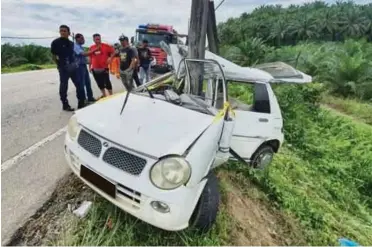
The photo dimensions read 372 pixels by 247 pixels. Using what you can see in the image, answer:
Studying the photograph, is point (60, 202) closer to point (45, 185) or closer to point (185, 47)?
point (45, 185)

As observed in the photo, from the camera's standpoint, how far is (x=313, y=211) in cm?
498

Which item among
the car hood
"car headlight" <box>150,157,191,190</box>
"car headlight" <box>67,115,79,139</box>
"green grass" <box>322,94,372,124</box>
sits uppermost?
the car hood

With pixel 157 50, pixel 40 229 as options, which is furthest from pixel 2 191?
pixel 157 50

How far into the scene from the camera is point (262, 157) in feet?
15.7

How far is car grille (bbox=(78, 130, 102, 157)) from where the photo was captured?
9.99 ft

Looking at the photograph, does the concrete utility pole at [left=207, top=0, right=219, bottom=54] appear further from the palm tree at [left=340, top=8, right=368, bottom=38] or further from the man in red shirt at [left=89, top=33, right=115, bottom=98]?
the palm tree at [left=340, top=8, right=368, bottom=38]

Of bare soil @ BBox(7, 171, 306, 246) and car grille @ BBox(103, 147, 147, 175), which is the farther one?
bare soil @ BBox(7, 171, 306, 246)

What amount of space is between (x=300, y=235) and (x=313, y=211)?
2.56 feet

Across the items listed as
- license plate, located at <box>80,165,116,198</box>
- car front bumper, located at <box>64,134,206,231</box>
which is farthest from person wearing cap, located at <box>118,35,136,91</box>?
car front bumper, located at <box>64,134,206,231</box>

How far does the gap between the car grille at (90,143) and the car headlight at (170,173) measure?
580 mm

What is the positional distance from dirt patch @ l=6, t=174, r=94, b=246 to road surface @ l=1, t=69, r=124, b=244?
6 centimetres

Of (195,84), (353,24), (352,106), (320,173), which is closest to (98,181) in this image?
(195,84)

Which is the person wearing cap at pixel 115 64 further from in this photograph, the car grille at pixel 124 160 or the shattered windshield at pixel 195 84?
the car grille at pixel 124 160

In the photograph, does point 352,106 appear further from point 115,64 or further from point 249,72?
point 249,72
